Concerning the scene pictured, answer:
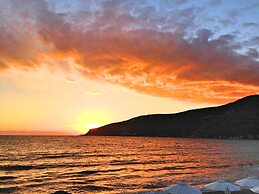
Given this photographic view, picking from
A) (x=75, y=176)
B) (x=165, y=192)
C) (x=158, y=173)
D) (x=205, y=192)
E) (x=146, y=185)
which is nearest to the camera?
(x=165, y=192)

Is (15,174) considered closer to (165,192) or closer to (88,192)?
(88,192)

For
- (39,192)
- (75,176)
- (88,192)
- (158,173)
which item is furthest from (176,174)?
(39,192)

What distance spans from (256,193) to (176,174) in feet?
53.1

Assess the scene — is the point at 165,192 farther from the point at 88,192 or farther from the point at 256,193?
the point at 88,192

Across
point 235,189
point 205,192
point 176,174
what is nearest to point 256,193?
point 235,189

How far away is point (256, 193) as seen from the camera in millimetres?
22328

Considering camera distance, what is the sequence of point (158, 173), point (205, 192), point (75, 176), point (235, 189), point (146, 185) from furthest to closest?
point (158, 173) → point (75, 176) → point (146, 185) → point (205, 192) → point (235, 189)

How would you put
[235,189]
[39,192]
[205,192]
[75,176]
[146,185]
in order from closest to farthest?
1. [235,189]
2. [205,192]
3. [39,192]
4. [146,185]
5. [75,176]

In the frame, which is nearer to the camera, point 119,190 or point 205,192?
point 205,192

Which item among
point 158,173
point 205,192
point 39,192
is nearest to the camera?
point 205,192

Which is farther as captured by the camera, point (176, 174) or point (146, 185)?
point (176, 174)

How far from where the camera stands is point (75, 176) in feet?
119

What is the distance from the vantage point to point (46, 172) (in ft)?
127

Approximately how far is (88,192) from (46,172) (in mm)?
14092
